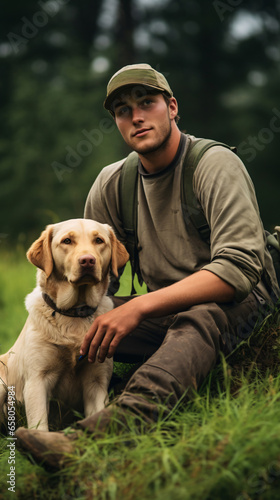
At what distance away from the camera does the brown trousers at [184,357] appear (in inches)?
98.3

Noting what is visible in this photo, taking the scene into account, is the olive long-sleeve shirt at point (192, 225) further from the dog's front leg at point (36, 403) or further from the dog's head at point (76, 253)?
the dog's front leg at point (36, 403)

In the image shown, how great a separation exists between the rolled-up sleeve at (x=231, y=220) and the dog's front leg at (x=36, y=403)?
3.83 feet

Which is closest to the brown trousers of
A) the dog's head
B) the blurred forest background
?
the dog's head

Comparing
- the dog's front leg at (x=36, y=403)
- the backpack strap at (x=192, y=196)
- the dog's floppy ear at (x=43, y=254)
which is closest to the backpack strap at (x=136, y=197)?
the backpack strap at (x=192, y=196)

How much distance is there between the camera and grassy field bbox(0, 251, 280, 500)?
200 cm

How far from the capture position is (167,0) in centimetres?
1581

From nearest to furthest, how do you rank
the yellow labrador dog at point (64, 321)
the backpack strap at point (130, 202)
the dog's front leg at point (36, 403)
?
the dog's front leg at point (36, 403)
the yellow labrador dog at point (64, 321)
the backpack strap at point (130, 202)

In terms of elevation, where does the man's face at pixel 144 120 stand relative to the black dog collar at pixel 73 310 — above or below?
above

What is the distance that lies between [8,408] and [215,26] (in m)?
15.1

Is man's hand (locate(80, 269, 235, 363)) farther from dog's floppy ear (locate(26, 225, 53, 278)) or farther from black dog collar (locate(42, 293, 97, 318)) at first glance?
dog's floppy ear (locate(26, 225, 53, 278))

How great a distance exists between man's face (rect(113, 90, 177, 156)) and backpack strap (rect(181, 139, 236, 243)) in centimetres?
23

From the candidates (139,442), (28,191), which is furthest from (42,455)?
(28,191)

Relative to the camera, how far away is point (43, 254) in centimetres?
334

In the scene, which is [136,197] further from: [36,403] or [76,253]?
[36,403]
